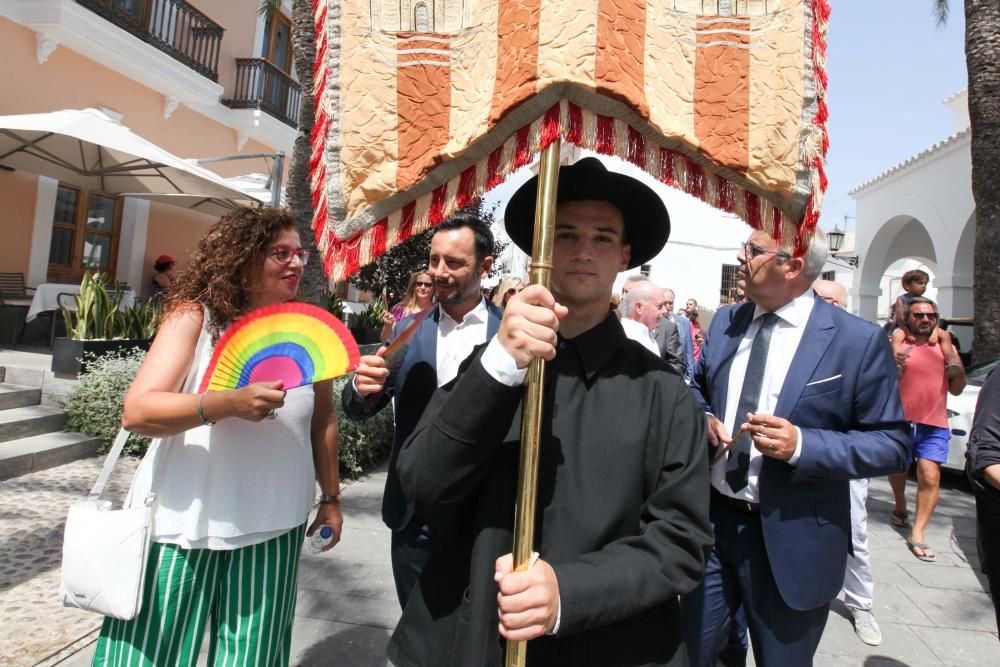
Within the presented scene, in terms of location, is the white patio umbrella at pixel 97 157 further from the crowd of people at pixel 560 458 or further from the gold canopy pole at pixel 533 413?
the gold canopy pole at pixel 533 413

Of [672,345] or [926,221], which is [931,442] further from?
[926,221]

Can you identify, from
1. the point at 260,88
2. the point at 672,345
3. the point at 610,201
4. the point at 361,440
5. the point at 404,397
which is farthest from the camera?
the point at 260,88

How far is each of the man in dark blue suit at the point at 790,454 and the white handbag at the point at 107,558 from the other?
181 cm

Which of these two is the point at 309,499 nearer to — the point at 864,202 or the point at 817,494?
the point at 817,494

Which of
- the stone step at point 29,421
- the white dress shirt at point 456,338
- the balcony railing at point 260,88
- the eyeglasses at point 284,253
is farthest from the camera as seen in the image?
the balcony railing at point 260,88

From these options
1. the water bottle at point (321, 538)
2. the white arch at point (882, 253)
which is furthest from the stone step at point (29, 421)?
the white arch at point (882, 253)

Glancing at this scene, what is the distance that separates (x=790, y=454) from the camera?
6.57 feet

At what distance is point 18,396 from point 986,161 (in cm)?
1058

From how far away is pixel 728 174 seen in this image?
1405mm

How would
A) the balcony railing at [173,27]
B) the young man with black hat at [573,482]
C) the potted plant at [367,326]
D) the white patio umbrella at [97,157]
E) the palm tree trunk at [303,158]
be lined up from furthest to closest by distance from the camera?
1. the potted plant at [367,326]
2. the balcony railing at [173,27]
3. the palm tree trunk at [303,158]
4. the white patio umbrella at [97,157]
5. the young man with black hat at [573,482]

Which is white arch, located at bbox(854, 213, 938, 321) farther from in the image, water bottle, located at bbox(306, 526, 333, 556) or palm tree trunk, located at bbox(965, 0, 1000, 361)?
water bottle, located at bbox(306, 526, 333, 556)

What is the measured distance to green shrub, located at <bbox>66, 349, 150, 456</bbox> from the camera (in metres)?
5.64

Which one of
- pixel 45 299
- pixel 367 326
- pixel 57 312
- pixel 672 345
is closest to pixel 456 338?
pixel 672 345

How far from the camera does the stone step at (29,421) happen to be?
17.3 ft
